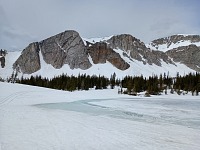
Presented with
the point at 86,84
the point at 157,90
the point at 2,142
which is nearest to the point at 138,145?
the point at 2,142

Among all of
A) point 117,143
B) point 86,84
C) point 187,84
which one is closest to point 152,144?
point 117,143

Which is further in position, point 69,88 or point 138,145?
point 69,88

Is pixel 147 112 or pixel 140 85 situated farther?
pixel 140 85

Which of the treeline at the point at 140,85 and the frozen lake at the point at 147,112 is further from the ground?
the treeline at the point at 140,85

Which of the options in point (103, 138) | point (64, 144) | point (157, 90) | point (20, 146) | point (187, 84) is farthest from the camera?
point (187, 84)

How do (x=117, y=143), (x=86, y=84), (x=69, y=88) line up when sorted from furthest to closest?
1. (x=86, y=84)
2. (x=69, y=88)
3. (x=117, y=143)

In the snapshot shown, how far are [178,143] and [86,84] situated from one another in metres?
116

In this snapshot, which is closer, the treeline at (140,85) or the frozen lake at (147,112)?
the frozen lake at (147,112)

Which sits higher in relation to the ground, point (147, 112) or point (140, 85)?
point (140, 85)

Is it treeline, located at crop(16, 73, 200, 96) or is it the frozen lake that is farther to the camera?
treeline, located at crop(16, 73, 200, 96)

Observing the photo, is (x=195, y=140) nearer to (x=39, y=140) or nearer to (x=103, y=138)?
(x=103, y=138)

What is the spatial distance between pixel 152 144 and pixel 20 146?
508cm

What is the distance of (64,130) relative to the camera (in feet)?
42.5

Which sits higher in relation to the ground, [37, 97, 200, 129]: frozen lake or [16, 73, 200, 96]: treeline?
[16, 73, 200, 96]: treeline
